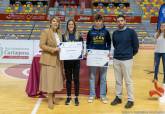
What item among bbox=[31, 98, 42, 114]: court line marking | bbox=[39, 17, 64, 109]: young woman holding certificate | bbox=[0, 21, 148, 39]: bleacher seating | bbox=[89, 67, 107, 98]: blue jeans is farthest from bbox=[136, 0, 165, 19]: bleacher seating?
bbox=[39, 17, 64, 109]: young woman holding certificate

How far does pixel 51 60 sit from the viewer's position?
263 inches

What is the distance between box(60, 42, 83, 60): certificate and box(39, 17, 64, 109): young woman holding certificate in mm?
113

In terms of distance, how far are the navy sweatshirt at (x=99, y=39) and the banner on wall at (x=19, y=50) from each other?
16.4 ft

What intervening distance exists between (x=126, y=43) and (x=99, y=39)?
0.59m

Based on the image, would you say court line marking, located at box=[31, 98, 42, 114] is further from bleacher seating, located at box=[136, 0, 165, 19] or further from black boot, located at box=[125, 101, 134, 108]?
bleacher seating, located at box=[136, 0, 165, 19]

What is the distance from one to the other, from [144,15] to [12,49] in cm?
1348

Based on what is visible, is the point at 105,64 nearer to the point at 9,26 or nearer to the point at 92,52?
the point at 92,52

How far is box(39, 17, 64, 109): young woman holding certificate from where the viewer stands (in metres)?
6.63

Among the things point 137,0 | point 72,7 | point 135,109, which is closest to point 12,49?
point 135,109

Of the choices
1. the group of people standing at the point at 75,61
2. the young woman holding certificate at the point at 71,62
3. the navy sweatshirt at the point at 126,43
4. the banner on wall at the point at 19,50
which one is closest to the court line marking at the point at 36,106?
the group of people standing at the point at 75,61

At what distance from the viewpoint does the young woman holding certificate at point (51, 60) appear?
6628mm

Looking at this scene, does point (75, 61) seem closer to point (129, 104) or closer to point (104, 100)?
point (104, 100)

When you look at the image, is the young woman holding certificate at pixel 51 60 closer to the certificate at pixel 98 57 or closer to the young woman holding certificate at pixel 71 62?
the young woman holding certificate at pixel 71 62

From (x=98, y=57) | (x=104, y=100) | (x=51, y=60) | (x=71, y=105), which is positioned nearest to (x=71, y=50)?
(x=51, y=60)
